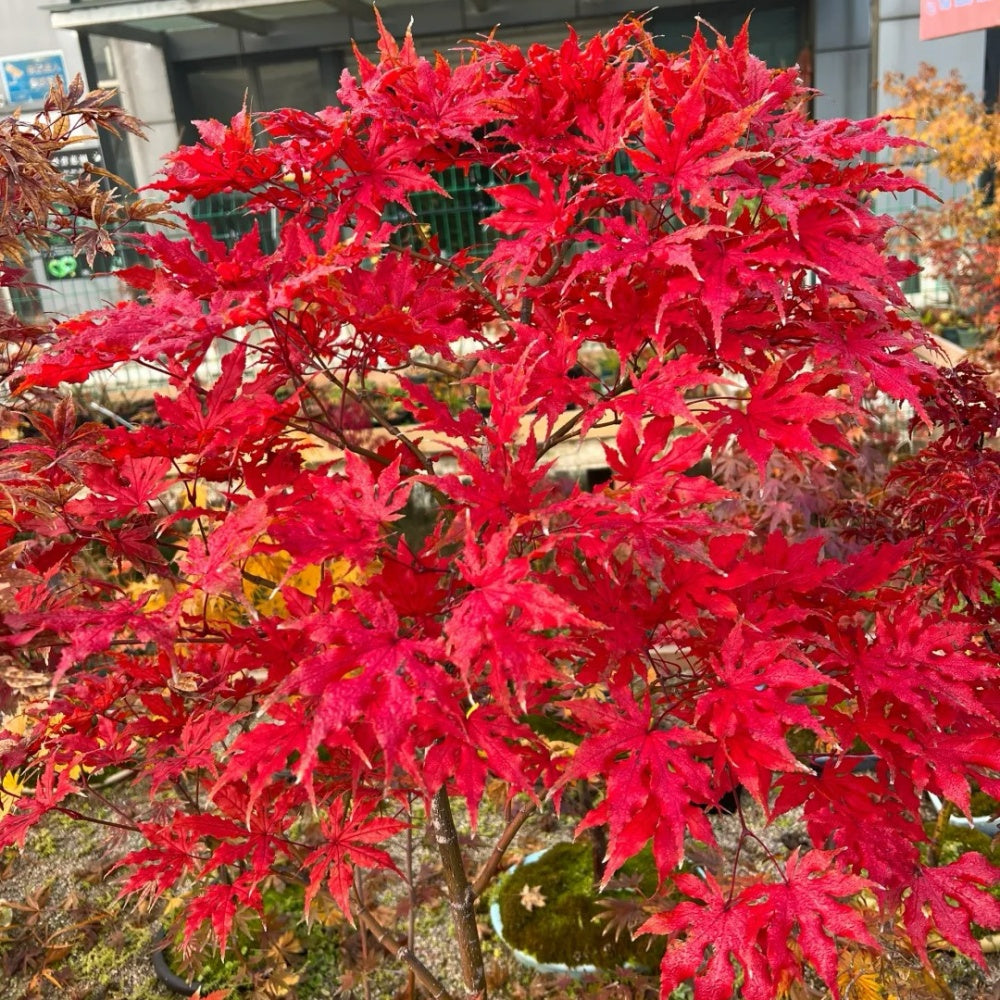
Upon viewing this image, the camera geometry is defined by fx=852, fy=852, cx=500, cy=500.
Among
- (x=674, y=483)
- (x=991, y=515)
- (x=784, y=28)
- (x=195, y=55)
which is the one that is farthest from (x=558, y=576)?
(x=195, y=55)

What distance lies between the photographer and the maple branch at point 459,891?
5.24 feet

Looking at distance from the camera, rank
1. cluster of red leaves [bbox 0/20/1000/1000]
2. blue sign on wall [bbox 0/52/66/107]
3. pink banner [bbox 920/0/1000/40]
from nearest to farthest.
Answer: cluster of red leaves [bbox 0/20/1000/1000], pink banner [bbox 920/0/1000/40], blue sign on wall [bbox 0/52/66/107]

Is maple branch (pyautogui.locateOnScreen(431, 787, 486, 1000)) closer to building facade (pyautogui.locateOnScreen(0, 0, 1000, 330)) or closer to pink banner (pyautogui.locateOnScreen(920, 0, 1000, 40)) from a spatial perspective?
pink banner (pyautogui.locateOnScreen(920, 0, 1000, 40))

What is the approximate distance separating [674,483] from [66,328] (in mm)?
894

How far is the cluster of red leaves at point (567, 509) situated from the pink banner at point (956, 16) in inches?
131

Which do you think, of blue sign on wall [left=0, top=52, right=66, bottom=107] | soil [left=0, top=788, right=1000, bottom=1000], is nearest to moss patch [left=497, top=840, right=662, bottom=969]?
soil [left=0, top=788, right=1000, bottom=1000]

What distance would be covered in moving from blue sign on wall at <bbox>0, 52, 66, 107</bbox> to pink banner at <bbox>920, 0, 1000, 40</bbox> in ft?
24.0

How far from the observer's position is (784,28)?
7.56 m

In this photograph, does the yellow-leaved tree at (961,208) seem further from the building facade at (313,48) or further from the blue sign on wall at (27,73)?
the blue sign on wall at (27,73)

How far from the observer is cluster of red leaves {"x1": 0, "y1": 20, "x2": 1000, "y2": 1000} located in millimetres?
1065

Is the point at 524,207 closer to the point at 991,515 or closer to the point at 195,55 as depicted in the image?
the point at 991,515

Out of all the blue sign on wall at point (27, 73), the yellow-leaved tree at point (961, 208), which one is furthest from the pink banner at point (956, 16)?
the blue sign on wall at point (27, 73)

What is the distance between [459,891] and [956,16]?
4662 millimetres

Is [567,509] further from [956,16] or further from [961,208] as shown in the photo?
[961,208]
